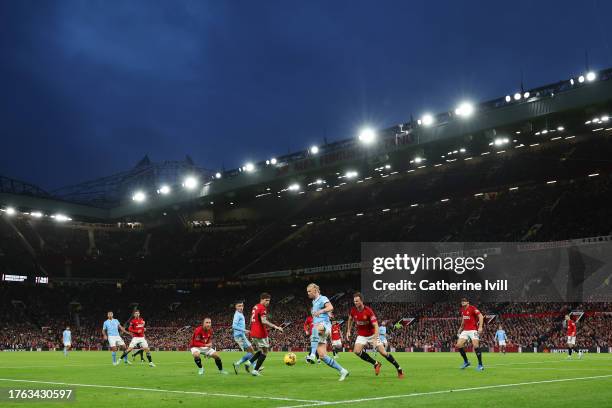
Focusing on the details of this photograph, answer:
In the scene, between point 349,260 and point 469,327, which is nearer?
point 469,327

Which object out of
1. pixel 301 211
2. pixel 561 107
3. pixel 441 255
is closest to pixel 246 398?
pixel 561 107

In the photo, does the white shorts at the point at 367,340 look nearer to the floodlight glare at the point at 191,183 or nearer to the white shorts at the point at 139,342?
the white shorts at the point at 139,342

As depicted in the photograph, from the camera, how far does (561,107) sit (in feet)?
159

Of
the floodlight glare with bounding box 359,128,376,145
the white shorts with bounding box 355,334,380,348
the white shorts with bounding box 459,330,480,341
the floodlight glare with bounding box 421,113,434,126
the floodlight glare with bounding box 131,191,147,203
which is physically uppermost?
the floodlight glare with bounding box 421,113,434,126

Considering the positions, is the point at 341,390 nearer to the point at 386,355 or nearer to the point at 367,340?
the point at 386,355

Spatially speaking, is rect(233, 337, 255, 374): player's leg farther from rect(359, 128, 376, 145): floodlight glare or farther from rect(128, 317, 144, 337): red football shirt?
rect(359, 128, 376, 145): floodlight glare

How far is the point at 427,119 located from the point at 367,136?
6051mm

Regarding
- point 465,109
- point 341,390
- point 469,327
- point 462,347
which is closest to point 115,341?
point 462,347

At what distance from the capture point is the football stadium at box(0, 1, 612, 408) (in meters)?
25.6

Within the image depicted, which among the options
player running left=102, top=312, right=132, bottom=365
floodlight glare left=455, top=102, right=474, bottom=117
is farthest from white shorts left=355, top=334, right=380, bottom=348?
floodlight glare left=455, top=102, right=474, bottom=117

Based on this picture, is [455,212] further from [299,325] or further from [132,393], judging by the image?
[132,393]

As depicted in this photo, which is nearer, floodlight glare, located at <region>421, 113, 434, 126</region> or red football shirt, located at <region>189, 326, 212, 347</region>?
red football shirt, located at <region>189, 326, 212, 347</region>

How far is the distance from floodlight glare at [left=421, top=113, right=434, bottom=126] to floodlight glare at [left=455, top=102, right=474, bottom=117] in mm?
2752

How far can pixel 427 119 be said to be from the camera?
56781 millimetres
